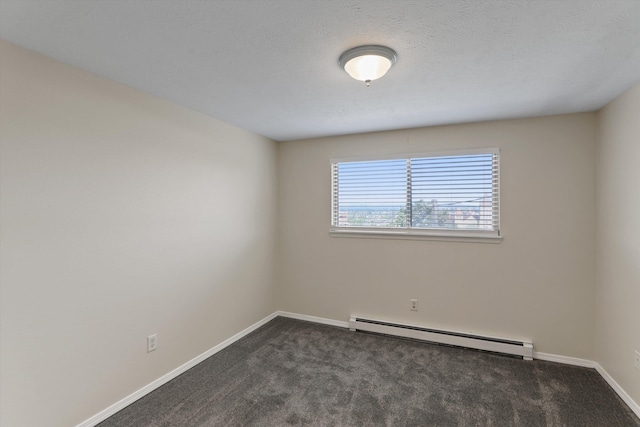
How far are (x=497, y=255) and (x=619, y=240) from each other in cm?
92

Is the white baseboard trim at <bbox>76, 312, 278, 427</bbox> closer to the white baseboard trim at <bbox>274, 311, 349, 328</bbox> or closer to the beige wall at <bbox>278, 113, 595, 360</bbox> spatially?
the white baseboard trim at <bbox>274, 311, 349, 328</bbox>

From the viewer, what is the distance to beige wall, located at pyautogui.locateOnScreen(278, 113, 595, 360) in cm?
289

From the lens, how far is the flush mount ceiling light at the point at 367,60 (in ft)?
5.70

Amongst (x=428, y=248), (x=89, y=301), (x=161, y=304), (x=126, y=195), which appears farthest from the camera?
(x=428, y=248)

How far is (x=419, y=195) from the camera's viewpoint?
352 cm

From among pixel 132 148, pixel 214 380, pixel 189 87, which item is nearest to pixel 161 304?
pixel 214 380

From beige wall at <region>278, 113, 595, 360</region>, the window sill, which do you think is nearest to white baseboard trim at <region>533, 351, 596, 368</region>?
beige wall at <region>278, 113, 595, 360</region>

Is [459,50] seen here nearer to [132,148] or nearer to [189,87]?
[189,87]

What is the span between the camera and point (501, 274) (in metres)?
3.13

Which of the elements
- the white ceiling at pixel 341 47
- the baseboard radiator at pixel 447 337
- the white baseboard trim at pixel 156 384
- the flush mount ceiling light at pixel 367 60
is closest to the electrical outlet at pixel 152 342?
the white baseboard trim at pixel 156 384

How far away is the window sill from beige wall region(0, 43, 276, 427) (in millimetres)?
1503

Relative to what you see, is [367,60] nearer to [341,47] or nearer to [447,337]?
[341,47]

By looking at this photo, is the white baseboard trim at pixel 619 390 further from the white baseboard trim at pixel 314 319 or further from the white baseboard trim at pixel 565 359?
the white baseboard trim at pixel 314 319

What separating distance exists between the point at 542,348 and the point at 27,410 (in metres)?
4.05
